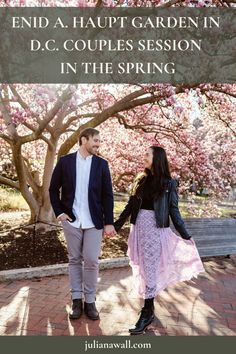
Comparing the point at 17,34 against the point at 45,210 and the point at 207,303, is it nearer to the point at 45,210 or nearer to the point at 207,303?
the point at 45,210

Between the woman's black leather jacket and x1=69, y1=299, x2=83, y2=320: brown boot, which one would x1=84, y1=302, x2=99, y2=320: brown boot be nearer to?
x1=69, y1=299, x2=83, y2=320: brown boot

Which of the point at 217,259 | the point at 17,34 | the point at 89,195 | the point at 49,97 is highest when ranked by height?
the point at 17,34

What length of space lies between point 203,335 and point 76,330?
126 cm

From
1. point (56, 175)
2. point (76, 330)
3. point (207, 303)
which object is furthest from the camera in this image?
point (207, 303)

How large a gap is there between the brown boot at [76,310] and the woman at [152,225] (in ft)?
2.16

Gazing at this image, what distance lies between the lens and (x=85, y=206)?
4781mm

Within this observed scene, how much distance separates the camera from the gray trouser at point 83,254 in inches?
189

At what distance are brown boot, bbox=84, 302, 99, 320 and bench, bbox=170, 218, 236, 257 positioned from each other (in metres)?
2.89

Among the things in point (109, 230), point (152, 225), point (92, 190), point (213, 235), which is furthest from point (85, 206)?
point (213, 235)

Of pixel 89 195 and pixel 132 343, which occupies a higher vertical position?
pixel 89 195

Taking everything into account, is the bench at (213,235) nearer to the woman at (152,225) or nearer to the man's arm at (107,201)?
the woman at (152,225)

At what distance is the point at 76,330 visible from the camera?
4.49m

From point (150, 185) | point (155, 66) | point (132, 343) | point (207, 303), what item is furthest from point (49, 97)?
point (132, 343)

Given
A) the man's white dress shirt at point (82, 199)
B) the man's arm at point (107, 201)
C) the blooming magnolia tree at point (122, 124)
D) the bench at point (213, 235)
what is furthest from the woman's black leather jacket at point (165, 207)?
the bench at point (213, 235)
